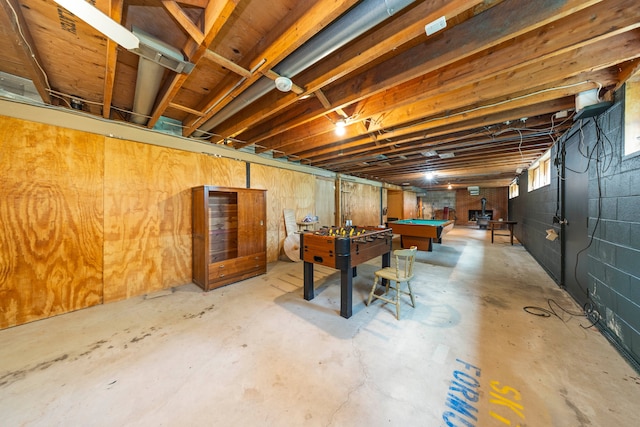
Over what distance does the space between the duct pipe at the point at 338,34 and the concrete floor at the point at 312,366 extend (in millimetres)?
2482

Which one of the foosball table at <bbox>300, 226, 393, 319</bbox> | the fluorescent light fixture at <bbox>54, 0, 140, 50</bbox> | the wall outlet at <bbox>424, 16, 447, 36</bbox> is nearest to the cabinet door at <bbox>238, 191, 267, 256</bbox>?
the foosball table at <bbox>300, 226, 393, 319</bbox>

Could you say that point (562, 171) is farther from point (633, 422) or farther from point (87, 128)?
point (87, 128)

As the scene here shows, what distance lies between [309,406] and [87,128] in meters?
3.99

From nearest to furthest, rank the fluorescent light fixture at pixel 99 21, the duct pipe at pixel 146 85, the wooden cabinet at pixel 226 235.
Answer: the fluorescent light fixture at pixel 99 21
the duct pipe at pixel 146 85
the wooden cabinet at pixel 226 235

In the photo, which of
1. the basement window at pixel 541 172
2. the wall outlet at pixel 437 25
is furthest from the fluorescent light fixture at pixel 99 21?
the basement window at pixel 541 172

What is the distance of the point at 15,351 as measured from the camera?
1922 millimetres

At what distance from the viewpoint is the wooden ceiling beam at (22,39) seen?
1.40 metres

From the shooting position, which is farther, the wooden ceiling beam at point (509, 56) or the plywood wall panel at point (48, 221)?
the plywood wall panel at point (48, 221)

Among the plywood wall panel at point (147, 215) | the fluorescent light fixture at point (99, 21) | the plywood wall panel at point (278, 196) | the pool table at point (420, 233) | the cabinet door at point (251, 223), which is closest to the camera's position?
the fluorescent light fixture at point (99, 21)

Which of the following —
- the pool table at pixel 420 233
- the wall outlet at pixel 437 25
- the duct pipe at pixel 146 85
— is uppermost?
the duct pipe at pixel 146 85

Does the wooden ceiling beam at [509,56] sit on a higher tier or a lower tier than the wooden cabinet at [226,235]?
higher

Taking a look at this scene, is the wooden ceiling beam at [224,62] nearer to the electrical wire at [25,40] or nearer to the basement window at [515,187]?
the electrical wire at [25,40]

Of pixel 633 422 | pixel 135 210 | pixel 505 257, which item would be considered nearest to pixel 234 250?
pixel 135 210

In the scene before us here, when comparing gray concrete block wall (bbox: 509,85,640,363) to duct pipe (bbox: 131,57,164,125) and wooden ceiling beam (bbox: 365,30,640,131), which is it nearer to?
wooden ceiling beam (bbox: 365,30,640,131)
